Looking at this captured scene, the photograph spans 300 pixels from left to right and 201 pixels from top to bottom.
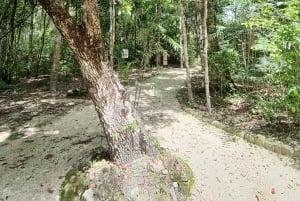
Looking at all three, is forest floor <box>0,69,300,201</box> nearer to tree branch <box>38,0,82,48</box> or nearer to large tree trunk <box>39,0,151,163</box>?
large tree trunk <box>39,0,151,163</box>

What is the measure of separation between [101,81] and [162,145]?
6.54 ft

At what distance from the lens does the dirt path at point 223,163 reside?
173 inches

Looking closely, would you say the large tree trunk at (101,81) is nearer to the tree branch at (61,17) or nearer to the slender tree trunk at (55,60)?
the tree branch at (61,17)

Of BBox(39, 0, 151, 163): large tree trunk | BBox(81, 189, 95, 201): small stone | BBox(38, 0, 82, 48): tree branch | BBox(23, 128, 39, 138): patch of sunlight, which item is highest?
BBox(38, 0, 82, 48): tree branch

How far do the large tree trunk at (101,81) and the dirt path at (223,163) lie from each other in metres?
1.17

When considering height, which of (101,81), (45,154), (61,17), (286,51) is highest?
(61,17)

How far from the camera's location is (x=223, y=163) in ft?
16.9

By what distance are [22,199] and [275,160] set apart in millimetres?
3808

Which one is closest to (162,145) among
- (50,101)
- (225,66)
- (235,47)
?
(225,66)

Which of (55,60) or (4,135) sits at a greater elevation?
(55,60)

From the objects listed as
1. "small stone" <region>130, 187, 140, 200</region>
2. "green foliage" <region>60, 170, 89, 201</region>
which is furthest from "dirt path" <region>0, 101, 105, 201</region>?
"small stone" <region>130, 187, 140, 200</region>

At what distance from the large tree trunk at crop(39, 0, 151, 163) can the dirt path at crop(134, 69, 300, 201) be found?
3.82 ft

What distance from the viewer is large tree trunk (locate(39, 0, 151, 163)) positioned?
13.1ft

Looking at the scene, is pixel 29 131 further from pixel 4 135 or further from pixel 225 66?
pixel 225 66
